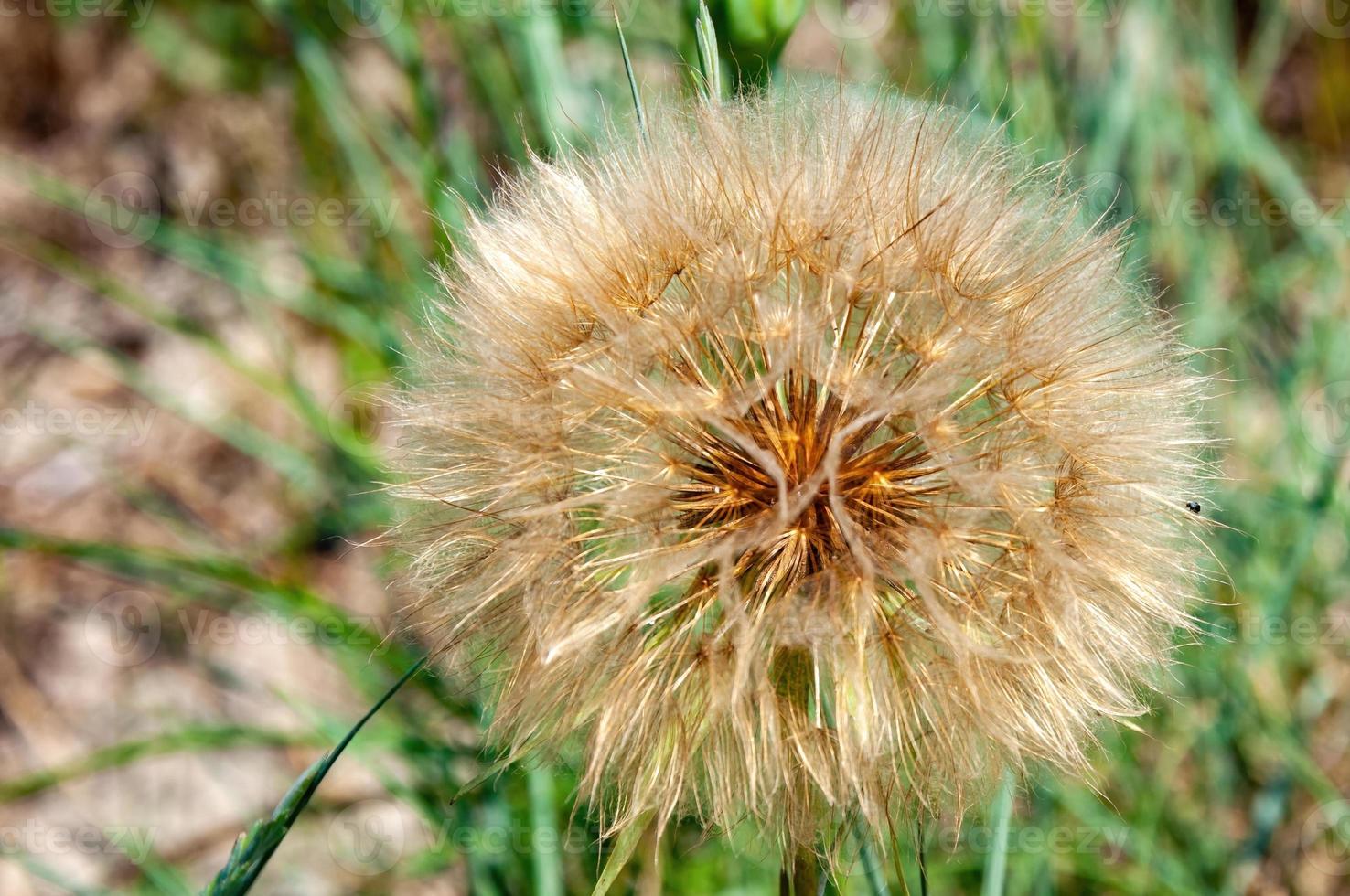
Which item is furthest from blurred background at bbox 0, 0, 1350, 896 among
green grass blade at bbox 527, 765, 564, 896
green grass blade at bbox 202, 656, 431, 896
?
green grass blade at bbox 202, 656, 431, 896

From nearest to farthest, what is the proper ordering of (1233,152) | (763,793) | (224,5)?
1. (763,793)
2. (1233,152)
3. (224,5)

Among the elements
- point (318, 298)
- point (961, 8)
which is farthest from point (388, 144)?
point (961, 8)

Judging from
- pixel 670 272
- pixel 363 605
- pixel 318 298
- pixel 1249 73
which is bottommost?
pixel 363 605

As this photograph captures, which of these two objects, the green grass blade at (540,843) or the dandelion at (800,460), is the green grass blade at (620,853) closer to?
the dandelion at (800,460)

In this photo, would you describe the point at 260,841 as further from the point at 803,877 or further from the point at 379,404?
the point at 379,404

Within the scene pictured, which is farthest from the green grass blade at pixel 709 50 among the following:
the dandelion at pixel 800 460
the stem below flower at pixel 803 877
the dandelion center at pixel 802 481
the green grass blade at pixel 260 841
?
the stem below flower at pixel 803 877

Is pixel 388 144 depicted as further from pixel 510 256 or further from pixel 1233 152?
pixel 1233 152

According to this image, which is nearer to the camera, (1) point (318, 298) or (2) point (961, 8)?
(2) point (961, 8)

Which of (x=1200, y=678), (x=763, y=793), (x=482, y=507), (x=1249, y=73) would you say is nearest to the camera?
(x=763, y=793)

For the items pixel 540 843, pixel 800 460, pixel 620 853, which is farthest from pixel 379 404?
pixel 620 853
